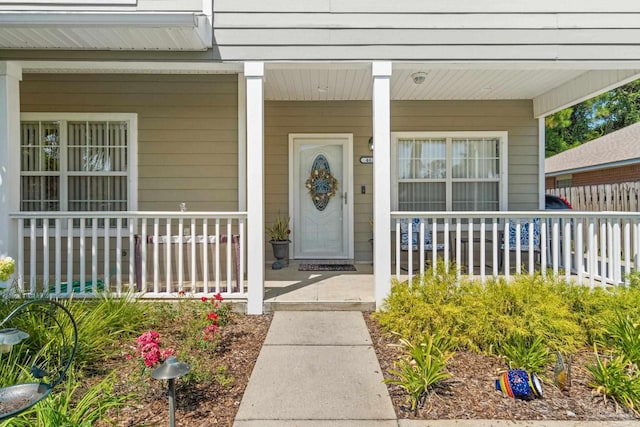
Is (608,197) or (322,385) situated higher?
(608,197)

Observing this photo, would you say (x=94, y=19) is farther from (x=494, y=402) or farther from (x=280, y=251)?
(x=494, y=402)

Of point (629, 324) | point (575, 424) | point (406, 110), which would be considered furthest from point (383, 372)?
point (406, 110)

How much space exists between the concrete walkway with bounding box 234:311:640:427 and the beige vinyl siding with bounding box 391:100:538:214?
150 inches

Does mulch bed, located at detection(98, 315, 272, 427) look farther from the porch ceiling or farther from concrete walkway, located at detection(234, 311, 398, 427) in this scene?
the porch ceiling

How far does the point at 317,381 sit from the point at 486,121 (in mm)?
5238

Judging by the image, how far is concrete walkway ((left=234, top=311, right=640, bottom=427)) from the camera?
221 cm

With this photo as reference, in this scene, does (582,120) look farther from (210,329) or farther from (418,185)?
(210,329)

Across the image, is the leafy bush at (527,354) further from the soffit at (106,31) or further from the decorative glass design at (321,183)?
the decorative glass design at (321,183)

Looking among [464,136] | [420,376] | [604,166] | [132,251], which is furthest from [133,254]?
[604,166]

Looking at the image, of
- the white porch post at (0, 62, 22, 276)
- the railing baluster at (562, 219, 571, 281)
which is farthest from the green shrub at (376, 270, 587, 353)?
the white porch post at (0, 62, 22, 276)

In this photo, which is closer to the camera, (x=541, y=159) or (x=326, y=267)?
(x=326, y=267)

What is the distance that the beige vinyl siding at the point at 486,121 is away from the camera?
6289mm

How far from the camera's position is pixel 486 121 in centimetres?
631

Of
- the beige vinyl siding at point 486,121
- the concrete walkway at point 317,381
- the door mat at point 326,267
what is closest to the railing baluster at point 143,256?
the concrete walkway at point 317,381
